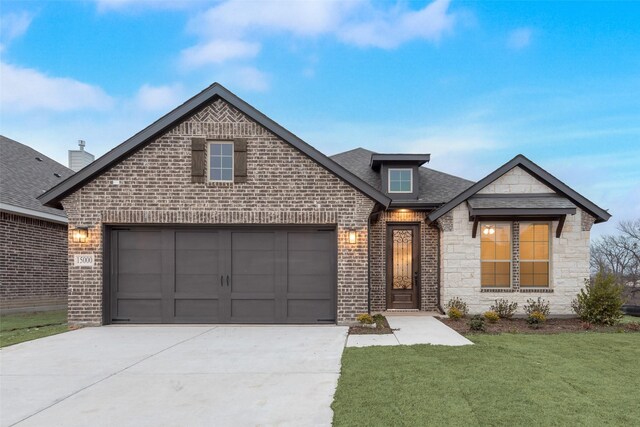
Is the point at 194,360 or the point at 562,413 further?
the point at 194,360

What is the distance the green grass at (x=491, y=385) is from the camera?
13.5 feet

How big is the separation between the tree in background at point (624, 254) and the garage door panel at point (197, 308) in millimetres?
24293

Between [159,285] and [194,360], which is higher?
[159,285]

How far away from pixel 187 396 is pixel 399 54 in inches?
992

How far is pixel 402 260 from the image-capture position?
41.2 feet

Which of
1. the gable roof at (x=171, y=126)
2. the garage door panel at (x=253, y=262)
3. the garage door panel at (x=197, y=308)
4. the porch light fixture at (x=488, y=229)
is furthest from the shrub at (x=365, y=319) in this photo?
the porch light fixture at (x=488, y=229)

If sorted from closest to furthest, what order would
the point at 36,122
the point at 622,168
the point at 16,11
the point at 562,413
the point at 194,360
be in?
the point at 562,413 → the point at 194,360 → the point at 16,11 → the point at 36,122 → the point at 622,168

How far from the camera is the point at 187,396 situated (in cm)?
485

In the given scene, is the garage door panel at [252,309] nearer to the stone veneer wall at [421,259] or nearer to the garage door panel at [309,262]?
the garage door panel at [309,262]

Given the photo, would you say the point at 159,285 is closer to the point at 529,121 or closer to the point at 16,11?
the point at 16,11

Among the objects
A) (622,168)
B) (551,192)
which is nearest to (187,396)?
(551,192)

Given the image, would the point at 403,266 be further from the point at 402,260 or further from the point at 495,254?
the point at 495,254

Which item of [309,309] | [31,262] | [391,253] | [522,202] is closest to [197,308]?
[309,309]

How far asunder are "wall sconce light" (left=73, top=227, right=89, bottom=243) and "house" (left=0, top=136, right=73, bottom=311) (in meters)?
4.44
